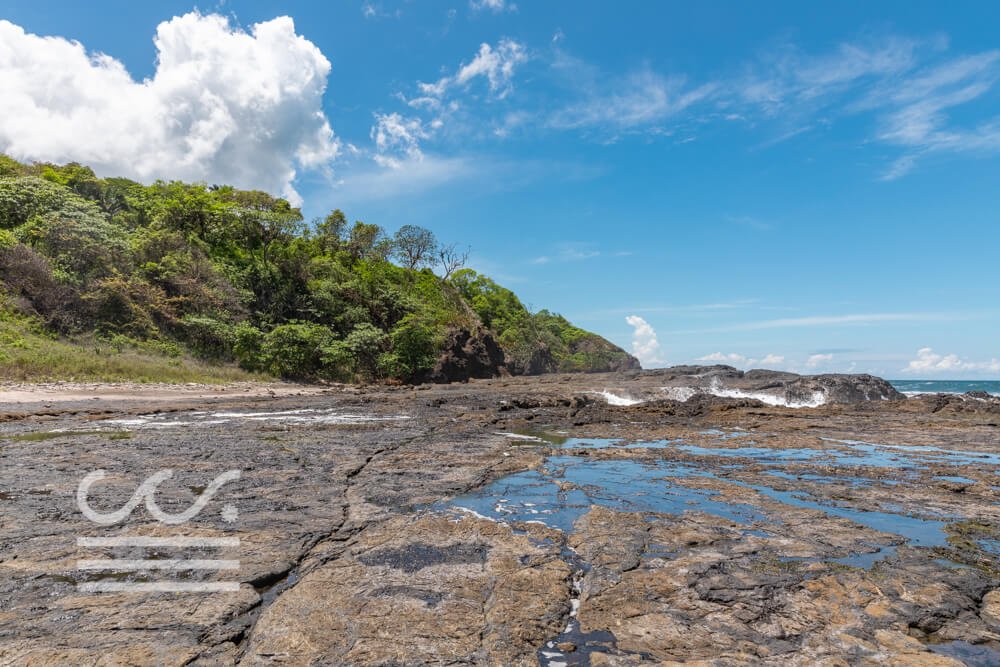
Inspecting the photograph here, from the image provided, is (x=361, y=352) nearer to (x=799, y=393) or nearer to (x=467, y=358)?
(x=467, y=358)

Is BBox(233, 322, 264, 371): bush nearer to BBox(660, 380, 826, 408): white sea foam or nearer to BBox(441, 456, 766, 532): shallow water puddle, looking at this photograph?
BBox(660, 380, 826, 408): white sea foam

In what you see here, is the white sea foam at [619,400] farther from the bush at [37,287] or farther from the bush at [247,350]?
the bush at [37,287]

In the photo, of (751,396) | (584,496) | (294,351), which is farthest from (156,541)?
(294,351)

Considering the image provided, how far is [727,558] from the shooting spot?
4980mm

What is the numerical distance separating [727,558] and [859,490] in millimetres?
4933

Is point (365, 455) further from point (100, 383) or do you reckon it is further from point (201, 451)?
point (100, 383)

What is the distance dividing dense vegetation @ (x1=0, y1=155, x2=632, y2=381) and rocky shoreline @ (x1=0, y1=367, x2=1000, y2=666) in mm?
23233

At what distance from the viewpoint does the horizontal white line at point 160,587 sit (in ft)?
13.0

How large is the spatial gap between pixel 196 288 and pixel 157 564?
3972 cm

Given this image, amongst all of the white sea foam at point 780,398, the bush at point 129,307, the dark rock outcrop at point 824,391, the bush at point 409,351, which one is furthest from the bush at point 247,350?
the white sea foam at point 780,398

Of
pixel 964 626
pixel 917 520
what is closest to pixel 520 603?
pixel 964 626

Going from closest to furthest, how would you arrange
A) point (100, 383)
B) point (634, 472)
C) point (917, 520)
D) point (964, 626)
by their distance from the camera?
point (964, 626) → point (917, 520) → point (634, 472) → point (100, 383)

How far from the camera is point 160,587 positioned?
4059mm

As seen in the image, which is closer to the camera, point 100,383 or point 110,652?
point 110,652
